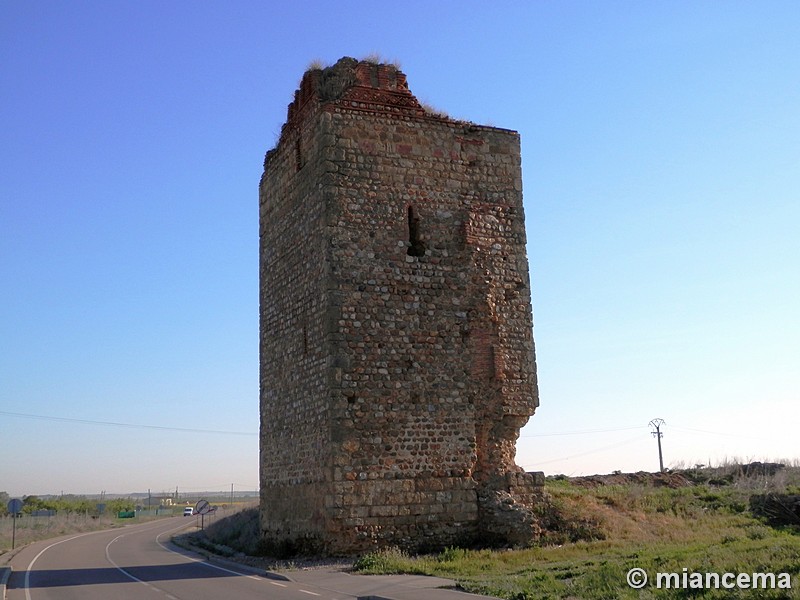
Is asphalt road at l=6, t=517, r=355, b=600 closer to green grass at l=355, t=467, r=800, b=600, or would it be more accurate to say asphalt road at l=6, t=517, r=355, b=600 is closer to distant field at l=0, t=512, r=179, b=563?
green grass at l=355, t=467, r=800, b=600

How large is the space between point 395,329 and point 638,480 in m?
12.9

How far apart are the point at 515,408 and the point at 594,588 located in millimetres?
6364

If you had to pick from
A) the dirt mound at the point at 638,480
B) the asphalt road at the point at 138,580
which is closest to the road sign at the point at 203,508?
the asphalt road at the point at 138,580

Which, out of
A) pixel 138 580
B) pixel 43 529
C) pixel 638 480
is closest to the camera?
pixel 138 580

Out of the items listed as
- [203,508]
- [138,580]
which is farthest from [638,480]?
[138,580]

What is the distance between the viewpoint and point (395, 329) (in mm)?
15344

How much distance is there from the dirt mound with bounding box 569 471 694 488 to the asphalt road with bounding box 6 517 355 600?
1202 centimetres

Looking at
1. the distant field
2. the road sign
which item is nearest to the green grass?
the road sign

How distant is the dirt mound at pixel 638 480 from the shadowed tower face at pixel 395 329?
9244 millimetres

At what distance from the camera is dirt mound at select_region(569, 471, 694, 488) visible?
78.0ft

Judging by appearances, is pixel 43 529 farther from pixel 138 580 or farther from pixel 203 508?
pixel 138 580

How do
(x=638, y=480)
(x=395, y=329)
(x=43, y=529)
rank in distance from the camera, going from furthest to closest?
(x=43, y=529)
(x=638, y=480)
(x=395, y=329)

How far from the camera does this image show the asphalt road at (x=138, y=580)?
38.4 ft

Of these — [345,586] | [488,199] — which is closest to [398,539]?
[345,586]
